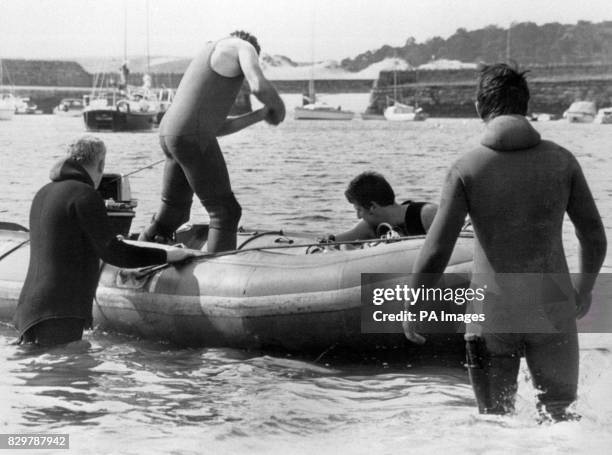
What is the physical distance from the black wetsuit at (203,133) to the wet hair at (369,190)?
756 mm

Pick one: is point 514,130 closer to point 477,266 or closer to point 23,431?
point 477,266

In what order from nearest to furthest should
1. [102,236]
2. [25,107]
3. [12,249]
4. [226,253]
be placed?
1. [102,236]
2. [226,253]
3. [12,249]
4. [25,107]

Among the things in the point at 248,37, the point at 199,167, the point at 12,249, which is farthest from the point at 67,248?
the point at 12,249

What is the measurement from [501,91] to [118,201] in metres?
4.95

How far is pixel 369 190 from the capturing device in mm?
6223

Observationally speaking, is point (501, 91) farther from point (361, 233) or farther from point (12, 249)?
point (12, 249)

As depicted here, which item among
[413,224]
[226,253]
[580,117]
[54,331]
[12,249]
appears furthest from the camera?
[580,117]

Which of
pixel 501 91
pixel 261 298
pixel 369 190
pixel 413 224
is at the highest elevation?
pixel 501 91

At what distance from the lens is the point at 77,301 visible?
5.84m

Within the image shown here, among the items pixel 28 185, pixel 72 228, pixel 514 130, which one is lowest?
pixel 28 185

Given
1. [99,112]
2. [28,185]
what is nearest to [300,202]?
[28,185]

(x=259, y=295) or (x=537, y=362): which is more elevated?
(x=537, y=362)

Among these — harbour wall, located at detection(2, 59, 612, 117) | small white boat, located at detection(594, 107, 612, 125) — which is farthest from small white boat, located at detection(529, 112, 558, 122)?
small white boat, located at detection(594, 107, 612, 125)

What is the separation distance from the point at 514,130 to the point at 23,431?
2.62 m
